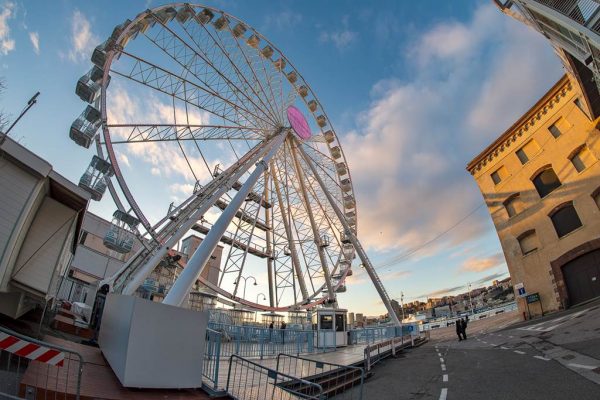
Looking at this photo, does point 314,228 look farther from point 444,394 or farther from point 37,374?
point 37,374

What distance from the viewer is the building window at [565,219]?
21.6 m

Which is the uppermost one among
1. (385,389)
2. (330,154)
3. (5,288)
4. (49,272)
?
(330,154)

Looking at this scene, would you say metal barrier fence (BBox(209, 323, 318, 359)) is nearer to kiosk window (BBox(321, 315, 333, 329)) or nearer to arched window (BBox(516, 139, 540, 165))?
kiosk window (BBox(321, 315, 333, 329))

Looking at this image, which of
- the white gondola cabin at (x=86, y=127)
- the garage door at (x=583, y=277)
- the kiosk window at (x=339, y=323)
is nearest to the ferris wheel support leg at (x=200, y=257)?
the white gondola cabin at (x=86, y=127)

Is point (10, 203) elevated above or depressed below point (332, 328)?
above

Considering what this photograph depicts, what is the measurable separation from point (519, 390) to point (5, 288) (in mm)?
11875

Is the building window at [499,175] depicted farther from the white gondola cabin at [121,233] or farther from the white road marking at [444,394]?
the white gondola cabin at [121,233]

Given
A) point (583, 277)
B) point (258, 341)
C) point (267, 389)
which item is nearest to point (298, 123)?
point (258, 341)

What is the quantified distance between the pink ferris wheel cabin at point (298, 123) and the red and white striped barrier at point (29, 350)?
20238 millimetres

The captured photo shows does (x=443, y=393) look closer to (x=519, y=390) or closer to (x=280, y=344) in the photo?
(x=519, y=390)

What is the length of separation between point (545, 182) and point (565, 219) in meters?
3.36

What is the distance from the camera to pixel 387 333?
21516 millimetres

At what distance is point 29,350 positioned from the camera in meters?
Result: 4.35

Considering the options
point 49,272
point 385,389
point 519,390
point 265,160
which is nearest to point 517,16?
point 265,160
